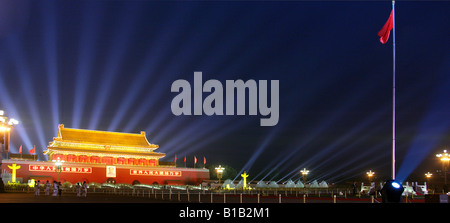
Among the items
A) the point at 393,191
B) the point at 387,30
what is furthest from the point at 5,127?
the point at 393,191

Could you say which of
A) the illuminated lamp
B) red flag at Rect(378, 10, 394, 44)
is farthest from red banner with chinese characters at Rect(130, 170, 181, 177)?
the illuminated lamp

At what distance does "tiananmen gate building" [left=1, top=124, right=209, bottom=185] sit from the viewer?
55062mm

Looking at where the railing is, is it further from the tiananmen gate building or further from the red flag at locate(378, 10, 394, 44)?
the tiananmen gate building

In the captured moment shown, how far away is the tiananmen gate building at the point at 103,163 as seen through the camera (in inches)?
2168

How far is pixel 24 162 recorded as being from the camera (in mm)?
53375

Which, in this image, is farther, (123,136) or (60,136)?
(123,136)

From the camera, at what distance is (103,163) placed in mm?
60469

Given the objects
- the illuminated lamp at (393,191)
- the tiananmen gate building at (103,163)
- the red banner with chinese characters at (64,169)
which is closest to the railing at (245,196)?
the illuminated lamp at (393,191)

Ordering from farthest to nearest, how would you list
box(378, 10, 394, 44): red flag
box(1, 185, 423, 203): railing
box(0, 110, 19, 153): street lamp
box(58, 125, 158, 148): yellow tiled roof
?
box(58, 125, 158, 148): yellow tiled roof → box(0, 110, 19, 153): street lamp → box(1, 185, 423, 203): railing → box(378, 10, 394, 44): red flag

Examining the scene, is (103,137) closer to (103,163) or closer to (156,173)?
(103,163)

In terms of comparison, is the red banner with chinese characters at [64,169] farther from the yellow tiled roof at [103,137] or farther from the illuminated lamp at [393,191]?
the illuminated lamp at [393,191]
